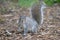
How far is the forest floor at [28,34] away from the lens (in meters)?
4.38

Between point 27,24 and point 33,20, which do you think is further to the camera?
point 33,20

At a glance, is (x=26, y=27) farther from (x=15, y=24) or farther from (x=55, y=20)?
(x=55, y=20)

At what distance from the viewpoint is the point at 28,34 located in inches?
176

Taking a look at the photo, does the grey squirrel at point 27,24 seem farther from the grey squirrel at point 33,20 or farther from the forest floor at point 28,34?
the forest floor at point 28,34

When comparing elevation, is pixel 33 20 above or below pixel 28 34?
above

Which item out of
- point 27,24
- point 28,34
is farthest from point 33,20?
point 28,34

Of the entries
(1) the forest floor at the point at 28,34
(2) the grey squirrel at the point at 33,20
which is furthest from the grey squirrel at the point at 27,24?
(1) the forest floor at the point at 28,34

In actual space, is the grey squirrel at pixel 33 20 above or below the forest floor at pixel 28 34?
above

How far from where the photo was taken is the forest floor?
4375mm

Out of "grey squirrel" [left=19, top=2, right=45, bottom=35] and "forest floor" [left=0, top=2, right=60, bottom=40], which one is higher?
"grey squirrel" [left=19, top=2, right=45, bottom=35]

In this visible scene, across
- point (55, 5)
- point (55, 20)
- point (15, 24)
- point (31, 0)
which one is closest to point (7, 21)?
point (15, 24)

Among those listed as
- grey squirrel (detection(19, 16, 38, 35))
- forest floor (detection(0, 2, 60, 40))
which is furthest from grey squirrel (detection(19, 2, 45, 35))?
forest floor (detection(0, 2, 60, 40))

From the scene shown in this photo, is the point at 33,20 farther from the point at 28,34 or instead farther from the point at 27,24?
the point at 28,34

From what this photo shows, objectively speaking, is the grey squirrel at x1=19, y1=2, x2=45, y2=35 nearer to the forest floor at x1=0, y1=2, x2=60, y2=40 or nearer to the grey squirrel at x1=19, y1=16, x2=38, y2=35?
the grey squirrel at x1=19, y1=16, x2=38, y2=35
